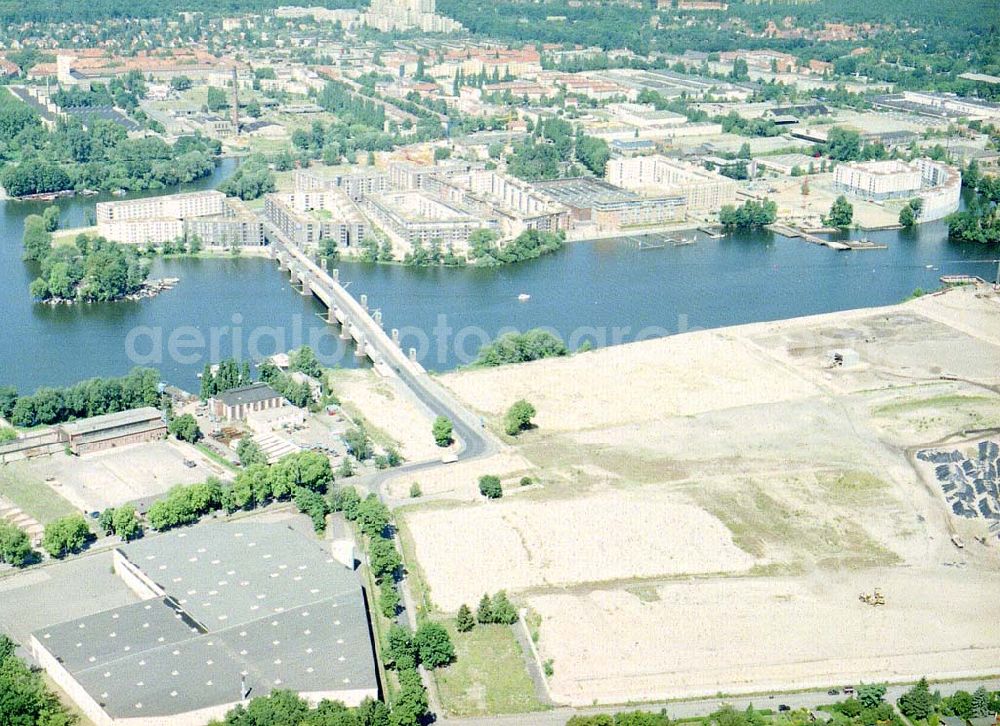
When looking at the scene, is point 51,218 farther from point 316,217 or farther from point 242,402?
point 242,402

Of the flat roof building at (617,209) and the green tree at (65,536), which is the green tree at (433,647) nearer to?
the green tree at (65,536)

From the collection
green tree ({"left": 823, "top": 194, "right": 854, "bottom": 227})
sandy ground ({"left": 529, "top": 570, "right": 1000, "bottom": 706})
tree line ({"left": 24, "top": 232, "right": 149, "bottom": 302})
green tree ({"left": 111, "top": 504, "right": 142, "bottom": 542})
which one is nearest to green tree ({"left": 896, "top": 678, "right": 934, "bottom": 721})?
sandy ground ({"left": 529, "top": 570, "right": 1000, "bottom": 706})

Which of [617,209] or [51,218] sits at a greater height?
[617,209]

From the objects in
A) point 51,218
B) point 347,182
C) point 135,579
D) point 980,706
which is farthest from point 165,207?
point 980,706

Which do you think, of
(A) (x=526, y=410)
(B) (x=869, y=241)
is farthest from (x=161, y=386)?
(B) (x=869, y=241)

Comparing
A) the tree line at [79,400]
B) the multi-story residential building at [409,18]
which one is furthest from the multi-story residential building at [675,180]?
the multi-story residential building at [409,18]

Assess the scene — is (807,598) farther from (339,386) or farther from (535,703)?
(339,386)

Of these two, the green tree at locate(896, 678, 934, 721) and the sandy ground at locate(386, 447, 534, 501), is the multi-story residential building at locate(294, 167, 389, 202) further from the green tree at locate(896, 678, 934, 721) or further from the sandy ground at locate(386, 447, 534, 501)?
the green tree at locate(896, 678, 934, 721)
